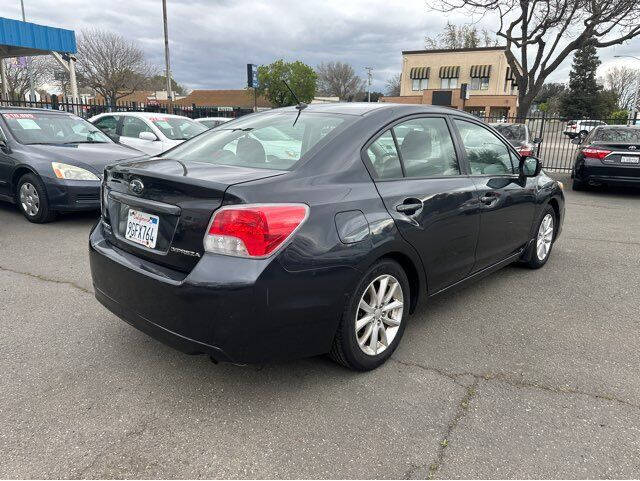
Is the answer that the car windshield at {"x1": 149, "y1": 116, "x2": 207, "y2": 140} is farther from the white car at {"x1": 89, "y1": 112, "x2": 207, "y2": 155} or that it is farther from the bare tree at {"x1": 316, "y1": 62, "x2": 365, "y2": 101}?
the bare tree at {"x1": 316, "y1": 62, "x2": 365, "y2": 101}

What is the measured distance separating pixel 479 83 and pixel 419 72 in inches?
282

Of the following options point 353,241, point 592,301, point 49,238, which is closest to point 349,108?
point 353,241

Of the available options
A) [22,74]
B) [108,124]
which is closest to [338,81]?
[22,74]

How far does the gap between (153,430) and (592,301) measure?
144 inches

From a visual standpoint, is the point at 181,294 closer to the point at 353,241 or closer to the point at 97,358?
the point at 353,241

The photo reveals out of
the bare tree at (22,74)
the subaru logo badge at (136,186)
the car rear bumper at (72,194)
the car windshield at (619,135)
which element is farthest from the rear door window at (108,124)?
the bare tree at (22,74)

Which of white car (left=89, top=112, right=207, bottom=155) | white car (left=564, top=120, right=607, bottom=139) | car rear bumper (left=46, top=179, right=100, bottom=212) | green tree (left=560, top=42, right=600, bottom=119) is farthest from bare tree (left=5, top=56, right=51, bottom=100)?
green tree (left=560, top=42, right=600, bottom=119)

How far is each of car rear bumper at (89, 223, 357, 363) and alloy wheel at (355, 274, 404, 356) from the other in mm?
267

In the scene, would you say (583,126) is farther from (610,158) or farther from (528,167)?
(528,167)

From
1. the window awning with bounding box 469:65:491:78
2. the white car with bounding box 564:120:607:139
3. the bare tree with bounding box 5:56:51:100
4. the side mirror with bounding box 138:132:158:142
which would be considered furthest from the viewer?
the window awning with bounding box 469:65:491:78

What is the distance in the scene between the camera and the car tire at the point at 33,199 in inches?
250

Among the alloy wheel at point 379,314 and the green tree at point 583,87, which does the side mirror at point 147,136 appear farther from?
the green tree at point 583,87

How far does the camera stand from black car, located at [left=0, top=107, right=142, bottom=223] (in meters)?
6.32

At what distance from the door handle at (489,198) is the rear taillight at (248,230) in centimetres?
188
